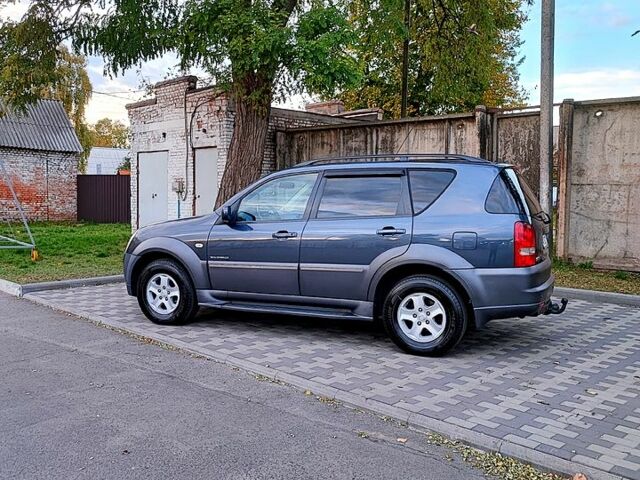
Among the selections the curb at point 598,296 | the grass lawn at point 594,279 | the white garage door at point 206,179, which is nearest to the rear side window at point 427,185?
the curb at point 598,296

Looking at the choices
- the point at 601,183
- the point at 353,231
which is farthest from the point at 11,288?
the point at 601,183

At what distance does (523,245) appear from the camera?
17.3 ft

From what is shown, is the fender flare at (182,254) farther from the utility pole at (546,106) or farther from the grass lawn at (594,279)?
the utility pole at (546,106)

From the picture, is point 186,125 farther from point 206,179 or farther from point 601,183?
point 601,183

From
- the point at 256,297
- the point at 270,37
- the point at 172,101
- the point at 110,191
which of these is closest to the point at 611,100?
the point at 270,37

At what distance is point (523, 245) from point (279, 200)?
2537mm

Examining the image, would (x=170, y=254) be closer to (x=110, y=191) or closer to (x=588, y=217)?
(x=588, y=217)

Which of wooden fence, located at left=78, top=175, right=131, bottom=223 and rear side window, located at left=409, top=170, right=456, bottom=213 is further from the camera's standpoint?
wooden fence, located at left=78, top=175, right=131, bottom=223

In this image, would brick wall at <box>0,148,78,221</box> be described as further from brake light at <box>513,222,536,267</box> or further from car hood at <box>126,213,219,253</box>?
brake light at <box>513,222,536,267</box>

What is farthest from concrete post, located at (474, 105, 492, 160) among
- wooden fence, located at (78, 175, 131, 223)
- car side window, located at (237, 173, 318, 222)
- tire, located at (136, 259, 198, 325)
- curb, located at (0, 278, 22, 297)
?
wooden fence, located at (78, 175, 131, 223)

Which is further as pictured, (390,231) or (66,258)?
(66,258)

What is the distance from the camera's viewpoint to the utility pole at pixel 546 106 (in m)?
9.26

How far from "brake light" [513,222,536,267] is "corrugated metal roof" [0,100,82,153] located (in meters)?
21.5

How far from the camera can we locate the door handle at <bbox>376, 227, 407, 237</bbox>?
5617 millimetres
